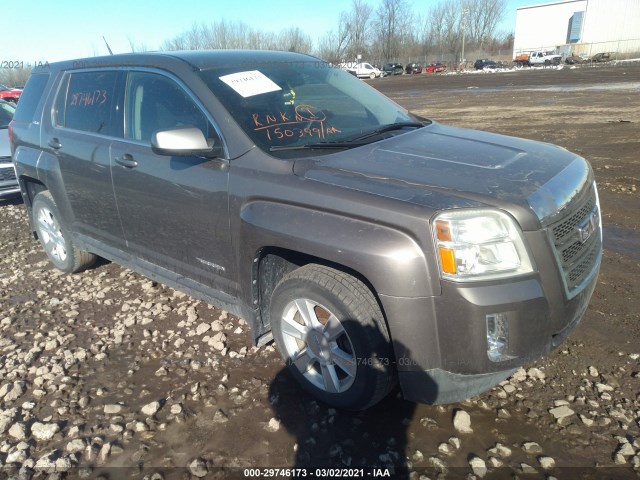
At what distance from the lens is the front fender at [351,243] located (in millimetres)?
2133

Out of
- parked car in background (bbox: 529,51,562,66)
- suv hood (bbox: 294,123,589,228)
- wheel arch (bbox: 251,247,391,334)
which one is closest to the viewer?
suv hood (bbox: 294,123,589,228)

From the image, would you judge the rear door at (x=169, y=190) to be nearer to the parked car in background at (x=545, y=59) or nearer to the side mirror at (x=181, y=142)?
the side mirror at (x=181, y=142)

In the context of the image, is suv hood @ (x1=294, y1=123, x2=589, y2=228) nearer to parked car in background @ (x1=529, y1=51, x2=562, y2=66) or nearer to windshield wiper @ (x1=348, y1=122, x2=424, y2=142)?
windshield wiper @ (x1=348, y1=122, x2=424, y2=142)

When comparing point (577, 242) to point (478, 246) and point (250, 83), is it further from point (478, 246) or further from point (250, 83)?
point (250, 83)

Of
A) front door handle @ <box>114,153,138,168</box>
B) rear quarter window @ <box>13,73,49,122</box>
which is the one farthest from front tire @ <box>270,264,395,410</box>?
rear quarter window @ <box>13,73,49,122</box>

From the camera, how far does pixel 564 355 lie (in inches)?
120

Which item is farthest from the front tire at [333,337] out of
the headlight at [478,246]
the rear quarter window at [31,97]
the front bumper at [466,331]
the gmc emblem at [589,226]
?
the rear quarter window at [31,97]

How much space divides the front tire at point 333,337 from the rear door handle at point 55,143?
8.35 ft

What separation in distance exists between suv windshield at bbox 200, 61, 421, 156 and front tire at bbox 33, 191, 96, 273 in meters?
2.35

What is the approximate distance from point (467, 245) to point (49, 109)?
3.89 m

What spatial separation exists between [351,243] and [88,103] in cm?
280

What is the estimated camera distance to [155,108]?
10.9 feet

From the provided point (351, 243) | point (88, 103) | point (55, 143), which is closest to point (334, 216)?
point (351, 243)

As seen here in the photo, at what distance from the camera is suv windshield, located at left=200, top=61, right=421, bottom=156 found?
2881 mm
